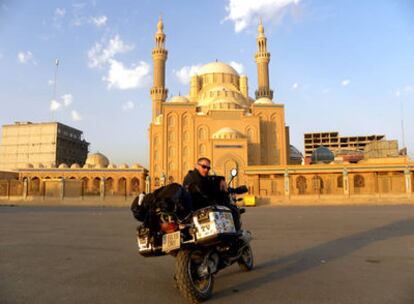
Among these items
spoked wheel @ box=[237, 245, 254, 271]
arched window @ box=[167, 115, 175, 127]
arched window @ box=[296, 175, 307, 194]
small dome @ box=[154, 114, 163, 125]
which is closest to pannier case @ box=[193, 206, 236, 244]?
spoked wheel @ box=[237, 245, 254, 271]

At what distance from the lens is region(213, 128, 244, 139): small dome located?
4544 cm

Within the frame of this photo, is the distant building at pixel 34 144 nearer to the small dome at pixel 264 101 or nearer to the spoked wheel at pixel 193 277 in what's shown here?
the small dome at pixel 264 101

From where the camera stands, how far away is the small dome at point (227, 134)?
4544cm

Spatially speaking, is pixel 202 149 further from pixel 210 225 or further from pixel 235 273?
pixel 210 225

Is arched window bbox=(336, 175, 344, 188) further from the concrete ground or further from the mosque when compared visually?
the concrete ground

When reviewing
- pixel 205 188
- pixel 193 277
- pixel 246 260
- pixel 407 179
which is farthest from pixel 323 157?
pixel 193 277

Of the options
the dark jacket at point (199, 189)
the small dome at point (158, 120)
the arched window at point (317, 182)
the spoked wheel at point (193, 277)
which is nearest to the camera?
the spoked wheel at point (193, 277)

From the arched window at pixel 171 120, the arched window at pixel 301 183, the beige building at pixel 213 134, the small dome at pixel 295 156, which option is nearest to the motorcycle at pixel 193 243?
the arched window at pixel 301 183

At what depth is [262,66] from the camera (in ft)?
179

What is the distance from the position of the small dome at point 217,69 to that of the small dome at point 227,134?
659 inches

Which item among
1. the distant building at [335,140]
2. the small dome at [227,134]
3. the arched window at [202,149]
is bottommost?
the arched window at [202,149]

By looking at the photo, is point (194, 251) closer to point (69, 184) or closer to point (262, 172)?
point (69, 184)

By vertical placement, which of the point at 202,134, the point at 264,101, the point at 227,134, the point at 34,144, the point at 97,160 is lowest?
the point at 97,160

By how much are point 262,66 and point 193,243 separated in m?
53.7
